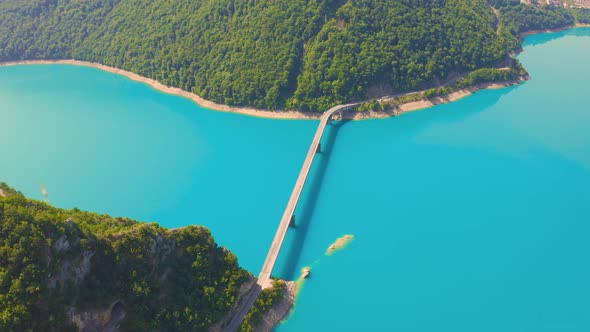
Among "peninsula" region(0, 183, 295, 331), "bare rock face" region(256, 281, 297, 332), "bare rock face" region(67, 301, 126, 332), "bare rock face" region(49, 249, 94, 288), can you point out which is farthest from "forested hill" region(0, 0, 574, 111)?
"bare rock face" region(49, 249, 94, 288)

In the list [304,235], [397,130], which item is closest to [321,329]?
[304,235]

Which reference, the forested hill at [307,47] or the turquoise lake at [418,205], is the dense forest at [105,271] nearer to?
the turquoise lake at [418,205]

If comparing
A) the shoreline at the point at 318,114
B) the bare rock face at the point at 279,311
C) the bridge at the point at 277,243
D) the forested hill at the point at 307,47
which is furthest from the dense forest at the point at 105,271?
the forested hill at the point at 307,47

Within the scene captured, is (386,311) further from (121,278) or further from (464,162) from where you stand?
(464,162)

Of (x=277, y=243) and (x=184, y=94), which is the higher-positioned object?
(x=184, y=94)

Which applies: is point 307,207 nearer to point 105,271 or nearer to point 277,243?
point 277,243

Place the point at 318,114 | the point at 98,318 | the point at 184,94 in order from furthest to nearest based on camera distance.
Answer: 1. the point at 184,94
2. the point at 318,114
3. the point at 98,318

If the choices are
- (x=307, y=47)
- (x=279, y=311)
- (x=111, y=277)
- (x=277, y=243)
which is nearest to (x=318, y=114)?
(x=307, y=47)
